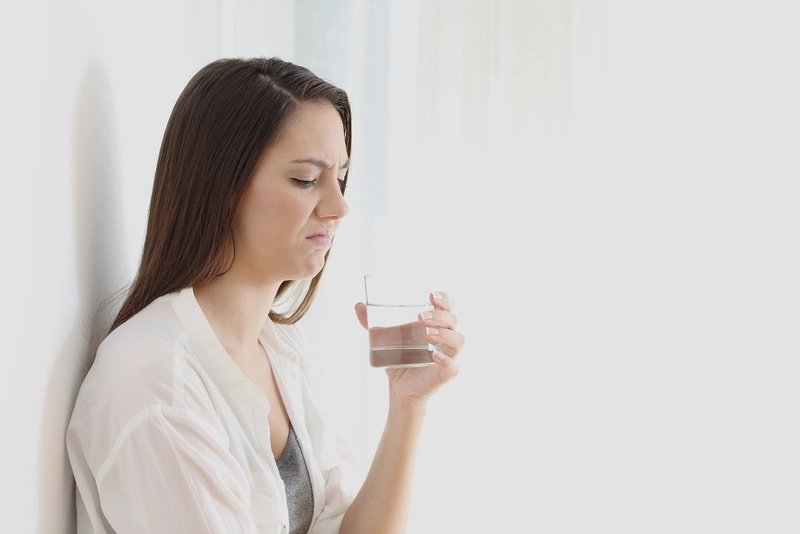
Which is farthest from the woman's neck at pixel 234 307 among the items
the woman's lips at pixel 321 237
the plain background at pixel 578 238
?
the plain background at pixel 578 238

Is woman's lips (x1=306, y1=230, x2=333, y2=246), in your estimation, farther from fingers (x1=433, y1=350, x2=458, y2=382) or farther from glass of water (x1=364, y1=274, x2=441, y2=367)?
fingers (x1=433, y1=350, x2=458, y2=382)

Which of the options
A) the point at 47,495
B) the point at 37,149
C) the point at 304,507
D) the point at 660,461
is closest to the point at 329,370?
the point at 304,507

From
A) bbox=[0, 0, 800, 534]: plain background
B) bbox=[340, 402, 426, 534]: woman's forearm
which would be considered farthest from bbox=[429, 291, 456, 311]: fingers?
bbox=[0, 0, 800, 534]: plain background

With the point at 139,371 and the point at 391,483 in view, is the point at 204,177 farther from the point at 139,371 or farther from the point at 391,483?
the point at 391,483

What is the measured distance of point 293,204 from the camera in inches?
40.9

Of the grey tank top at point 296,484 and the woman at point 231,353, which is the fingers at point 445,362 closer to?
the woman at point 231,353

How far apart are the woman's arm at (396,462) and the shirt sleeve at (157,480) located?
1.53 ft

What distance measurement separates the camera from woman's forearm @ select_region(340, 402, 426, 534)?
1.25m

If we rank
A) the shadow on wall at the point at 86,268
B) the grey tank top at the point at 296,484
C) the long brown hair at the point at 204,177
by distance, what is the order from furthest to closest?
1. the grey tank top at the point at 296,484
2. the long brown hair at the point at 204,177
3. the shadow on wall at the point at 86,268

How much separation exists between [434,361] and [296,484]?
31 cm

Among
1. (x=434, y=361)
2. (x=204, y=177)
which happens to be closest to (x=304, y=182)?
(x=204, y=177)

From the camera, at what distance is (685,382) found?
1.68 metres

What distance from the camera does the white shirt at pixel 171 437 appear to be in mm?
806

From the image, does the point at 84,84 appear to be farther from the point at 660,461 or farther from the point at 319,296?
the point at 660,461
